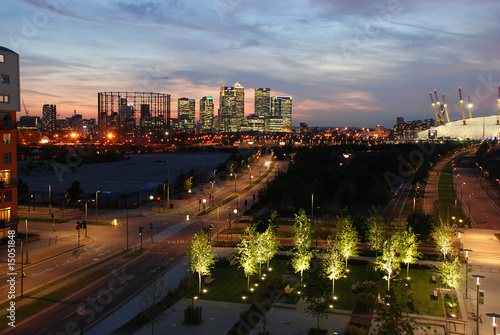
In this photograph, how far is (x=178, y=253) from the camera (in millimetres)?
25719

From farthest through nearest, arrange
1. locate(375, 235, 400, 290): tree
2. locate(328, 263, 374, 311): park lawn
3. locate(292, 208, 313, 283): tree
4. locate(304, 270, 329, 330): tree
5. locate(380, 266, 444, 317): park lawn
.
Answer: locate(292, 208, 313, 283): tree → locate(375, 235, 400, 290): tree → locate(328, 263, 374, 311): park lawn → locate(380, 266, 444, 317): park lawn → locate(304, 270, 329, 330): tree

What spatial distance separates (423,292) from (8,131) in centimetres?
2796

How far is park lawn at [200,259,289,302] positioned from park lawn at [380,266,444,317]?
577cm

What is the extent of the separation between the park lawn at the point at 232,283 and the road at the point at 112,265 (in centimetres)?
322

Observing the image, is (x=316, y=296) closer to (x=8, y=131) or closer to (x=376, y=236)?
(x=376, y=236)

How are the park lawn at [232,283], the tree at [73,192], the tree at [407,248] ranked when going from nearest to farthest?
the park lawn at [232,283] < the tree at [407,248] < the tree at [73,192]

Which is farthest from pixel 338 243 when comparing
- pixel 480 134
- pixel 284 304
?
pixel 480 134

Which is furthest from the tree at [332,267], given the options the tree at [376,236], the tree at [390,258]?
the tree at [376,236]

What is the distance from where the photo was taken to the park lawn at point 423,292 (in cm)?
1720

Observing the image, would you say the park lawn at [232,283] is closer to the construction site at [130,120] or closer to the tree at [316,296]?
the tree at [316,296]

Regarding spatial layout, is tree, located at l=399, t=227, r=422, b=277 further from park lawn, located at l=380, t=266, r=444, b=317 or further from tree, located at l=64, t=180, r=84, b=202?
tree, located at l=64, t=180, r=84, b=202

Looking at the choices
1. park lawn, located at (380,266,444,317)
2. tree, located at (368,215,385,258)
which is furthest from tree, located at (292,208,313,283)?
tree, located at (368,215,385,258)

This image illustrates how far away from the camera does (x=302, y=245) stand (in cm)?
2191

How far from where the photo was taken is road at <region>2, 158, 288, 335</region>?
637 inches
